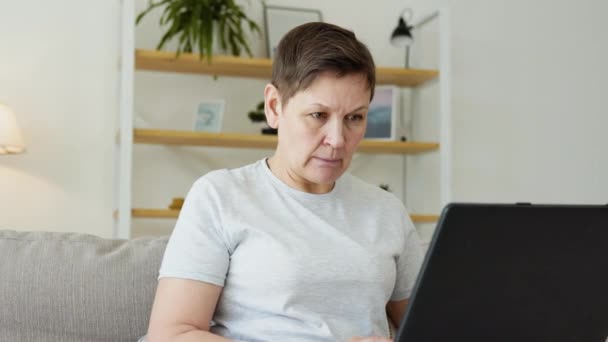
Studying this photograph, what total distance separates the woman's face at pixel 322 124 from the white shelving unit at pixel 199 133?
1.78 metres

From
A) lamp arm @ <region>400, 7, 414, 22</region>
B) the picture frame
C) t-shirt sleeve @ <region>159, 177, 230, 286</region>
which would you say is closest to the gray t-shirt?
t-shirt sleeve @ <region>159, 177, 230, 286</region>

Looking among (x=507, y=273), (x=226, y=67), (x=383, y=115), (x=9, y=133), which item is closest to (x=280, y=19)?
(x=226, y=67)

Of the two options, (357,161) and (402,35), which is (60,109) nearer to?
(357,161)

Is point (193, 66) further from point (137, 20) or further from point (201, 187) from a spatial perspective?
point (201, 187)

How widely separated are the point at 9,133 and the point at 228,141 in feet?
2.83

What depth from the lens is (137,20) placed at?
311 cm

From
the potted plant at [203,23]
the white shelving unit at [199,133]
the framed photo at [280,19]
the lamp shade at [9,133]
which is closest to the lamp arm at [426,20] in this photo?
the white shelving unit at [199,133]

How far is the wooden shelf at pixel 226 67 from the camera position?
3020 millimetres

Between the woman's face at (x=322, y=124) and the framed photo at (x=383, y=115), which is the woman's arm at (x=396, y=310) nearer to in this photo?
the woman's face at (x=322, y=124)

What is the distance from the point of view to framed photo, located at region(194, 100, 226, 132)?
3172 millimetres

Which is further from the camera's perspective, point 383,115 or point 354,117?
point 383,115

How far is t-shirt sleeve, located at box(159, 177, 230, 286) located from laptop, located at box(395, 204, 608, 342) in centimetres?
35

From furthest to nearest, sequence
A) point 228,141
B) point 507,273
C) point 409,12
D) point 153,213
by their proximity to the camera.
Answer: point 409,12
point 228,141
point 153,213
point 507,273

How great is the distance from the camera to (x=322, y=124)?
1162 millimetres
